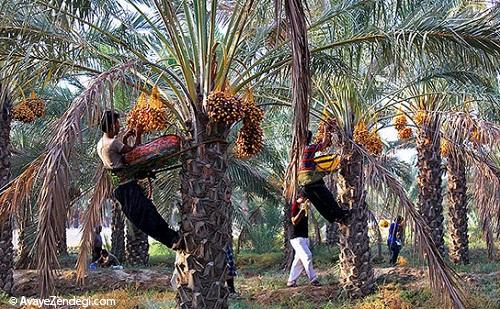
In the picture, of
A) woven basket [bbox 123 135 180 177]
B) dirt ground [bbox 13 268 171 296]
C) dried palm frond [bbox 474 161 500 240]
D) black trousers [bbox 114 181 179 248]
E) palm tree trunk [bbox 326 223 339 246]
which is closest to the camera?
woven basket [bbox 123 135 180 177]

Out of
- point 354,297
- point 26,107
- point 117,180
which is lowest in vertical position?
point 354,297

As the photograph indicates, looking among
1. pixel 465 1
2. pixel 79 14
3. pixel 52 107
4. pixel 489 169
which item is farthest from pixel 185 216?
pixel 52 107

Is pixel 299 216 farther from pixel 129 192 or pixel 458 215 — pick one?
pixel 458 215

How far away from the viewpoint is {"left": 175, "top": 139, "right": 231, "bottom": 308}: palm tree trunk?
5.50m

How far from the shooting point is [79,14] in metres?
6.67

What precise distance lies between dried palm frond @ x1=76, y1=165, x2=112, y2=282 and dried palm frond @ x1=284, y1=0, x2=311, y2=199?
3454 millimetres

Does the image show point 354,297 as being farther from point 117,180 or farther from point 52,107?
point 52,107

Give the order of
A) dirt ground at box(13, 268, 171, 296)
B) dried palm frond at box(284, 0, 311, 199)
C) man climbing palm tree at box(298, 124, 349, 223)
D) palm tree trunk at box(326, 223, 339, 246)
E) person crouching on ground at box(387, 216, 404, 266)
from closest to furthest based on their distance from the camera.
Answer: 1. dried palm frond at box(284, 0, 311, 199)
2. man climbing palm tree at box(298, 124, 349, 223)
3. dirt ground at box(13, 268, 171, 296)
4. person crouching on ground at box(387, 216, 404, 266)
5. palm tree trunk at box(326, 223, 339, 246)

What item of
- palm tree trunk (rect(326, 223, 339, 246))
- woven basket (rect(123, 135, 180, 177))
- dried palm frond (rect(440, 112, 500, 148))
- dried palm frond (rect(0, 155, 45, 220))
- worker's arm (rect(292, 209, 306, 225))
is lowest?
palm tree trunk (rect(326, 223, 339, 246))

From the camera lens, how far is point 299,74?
4004 mm

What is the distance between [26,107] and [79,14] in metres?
3.07

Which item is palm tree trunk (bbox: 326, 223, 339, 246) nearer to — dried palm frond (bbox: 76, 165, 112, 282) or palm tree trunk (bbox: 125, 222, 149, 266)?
palm tree trunk (bbox: 125, 222, 149, 266)

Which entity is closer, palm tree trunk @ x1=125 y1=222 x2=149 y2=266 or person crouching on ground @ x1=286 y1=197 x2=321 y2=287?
person crouching on ground @ x1=286 y1=197 x2=321 y2=287

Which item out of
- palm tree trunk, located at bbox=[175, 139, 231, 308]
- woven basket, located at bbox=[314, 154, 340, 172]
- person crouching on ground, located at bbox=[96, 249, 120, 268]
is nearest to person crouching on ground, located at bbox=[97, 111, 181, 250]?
palm tree trunk, located at bbox=[175, 139, 231, 308]
